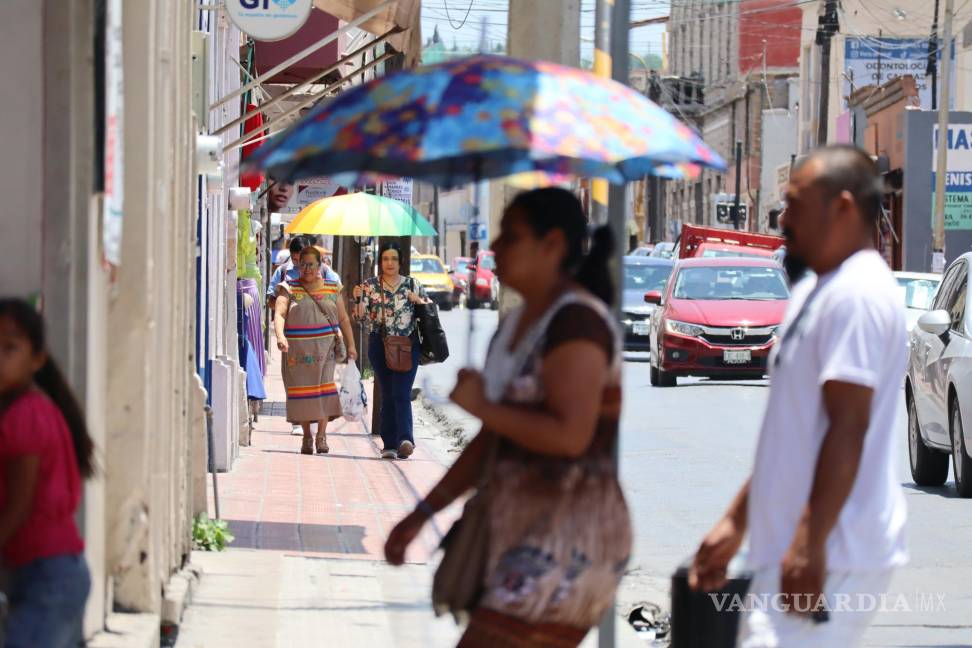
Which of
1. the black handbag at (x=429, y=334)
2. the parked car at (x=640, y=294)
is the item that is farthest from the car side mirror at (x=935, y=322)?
the parked car at (x=640, y=294)

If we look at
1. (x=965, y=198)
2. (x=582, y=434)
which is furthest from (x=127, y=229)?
(x=965, y=198)

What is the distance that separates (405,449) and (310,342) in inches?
47.8

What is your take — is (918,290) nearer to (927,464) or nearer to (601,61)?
(927,464)

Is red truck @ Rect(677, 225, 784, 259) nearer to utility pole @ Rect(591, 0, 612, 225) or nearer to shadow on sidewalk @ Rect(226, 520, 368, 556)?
shadow on sidewalk @ Rect(226, 520, 368, 556)

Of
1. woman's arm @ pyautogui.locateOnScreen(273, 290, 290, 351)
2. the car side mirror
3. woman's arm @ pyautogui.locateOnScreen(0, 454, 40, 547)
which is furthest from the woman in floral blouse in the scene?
woman's arm @ pyautogui.locateOnScreen(0, 454, 40, 547)

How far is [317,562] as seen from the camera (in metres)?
9.13

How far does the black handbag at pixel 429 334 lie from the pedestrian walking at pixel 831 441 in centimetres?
1050

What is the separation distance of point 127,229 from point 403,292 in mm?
8681

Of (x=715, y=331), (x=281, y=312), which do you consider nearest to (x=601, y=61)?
(x=281, y=312)

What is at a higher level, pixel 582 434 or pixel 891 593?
pixel 582 434

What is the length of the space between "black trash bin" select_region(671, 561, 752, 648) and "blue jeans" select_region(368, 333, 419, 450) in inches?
371

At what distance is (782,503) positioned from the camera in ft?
12.8

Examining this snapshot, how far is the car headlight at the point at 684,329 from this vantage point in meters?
22.7

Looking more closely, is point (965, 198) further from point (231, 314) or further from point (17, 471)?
point (17, 471)
